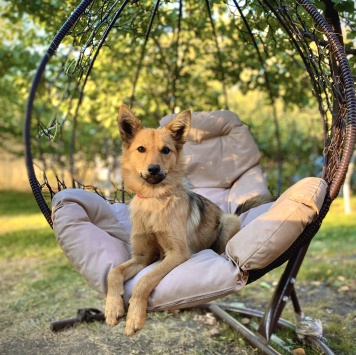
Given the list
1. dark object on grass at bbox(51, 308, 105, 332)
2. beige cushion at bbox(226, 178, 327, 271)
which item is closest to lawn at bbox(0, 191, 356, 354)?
dark object on grass at bbox(51, 308, 105, 332)

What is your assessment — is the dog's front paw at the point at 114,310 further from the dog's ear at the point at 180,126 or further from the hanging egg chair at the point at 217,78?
the dog's ear at the point at 180,126

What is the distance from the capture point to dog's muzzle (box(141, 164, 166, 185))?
Answer: 8.74 ft

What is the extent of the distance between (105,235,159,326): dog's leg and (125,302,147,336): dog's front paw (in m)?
0.07

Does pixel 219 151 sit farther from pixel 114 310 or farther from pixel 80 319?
pixel 114 310

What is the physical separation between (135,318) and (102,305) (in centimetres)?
216

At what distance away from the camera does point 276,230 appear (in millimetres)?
2408

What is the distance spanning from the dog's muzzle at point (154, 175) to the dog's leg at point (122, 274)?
386 millimetres

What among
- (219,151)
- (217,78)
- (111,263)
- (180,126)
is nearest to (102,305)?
(111,263)

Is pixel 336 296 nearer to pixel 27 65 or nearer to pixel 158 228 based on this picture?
pixel 158 228

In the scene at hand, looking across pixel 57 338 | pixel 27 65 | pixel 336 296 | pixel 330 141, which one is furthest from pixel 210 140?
pixel 27 65

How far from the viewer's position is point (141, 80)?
6.50 meters

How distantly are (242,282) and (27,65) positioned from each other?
5.16 meters

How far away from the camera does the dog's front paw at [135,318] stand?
7.20 feet

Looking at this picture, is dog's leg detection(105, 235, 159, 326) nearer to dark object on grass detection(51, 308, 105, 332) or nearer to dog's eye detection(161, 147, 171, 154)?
dog's eye detection(161, 147, 171, 154)
